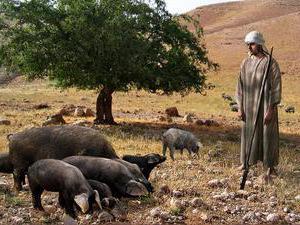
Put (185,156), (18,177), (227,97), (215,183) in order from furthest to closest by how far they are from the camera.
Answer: (227,97), (185,156), (215,183), (18,177)

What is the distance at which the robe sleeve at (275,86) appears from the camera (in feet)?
36.2

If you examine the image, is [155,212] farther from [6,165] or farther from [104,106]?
[104,106]

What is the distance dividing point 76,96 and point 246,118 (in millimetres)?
34722

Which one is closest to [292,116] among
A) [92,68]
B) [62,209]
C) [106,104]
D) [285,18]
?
[106,104]

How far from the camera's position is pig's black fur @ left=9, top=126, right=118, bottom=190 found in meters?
10.2

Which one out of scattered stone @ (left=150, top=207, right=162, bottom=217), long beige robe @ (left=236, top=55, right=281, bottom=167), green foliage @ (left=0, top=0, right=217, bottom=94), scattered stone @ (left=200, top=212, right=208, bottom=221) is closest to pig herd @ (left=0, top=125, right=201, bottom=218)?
scattered stone @ (left=150, top=207, right=162, bottom=217)

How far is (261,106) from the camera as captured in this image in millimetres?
11344

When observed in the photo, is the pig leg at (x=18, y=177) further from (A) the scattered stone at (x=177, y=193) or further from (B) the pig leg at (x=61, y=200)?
(A) the scattered stone at (x=177, y=193)

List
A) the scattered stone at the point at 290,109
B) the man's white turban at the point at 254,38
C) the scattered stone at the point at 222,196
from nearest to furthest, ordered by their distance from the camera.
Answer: the scattered stone at the point at 222,196, the man's white turban at the point at 254,38, the scattered stone at the point at 290,109

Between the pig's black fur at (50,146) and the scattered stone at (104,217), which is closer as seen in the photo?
the scattered stone at (104,217)

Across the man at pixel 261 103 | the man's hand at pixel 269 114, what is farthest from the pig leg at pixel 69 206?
the man's hand at pixel 269 114

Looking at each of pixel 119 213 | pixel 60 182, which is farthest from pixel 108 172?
pixel 60 182

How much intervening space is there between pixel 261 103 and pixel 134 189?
11.5ft

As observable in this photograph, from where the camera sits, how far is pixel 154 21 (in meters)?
24.7
